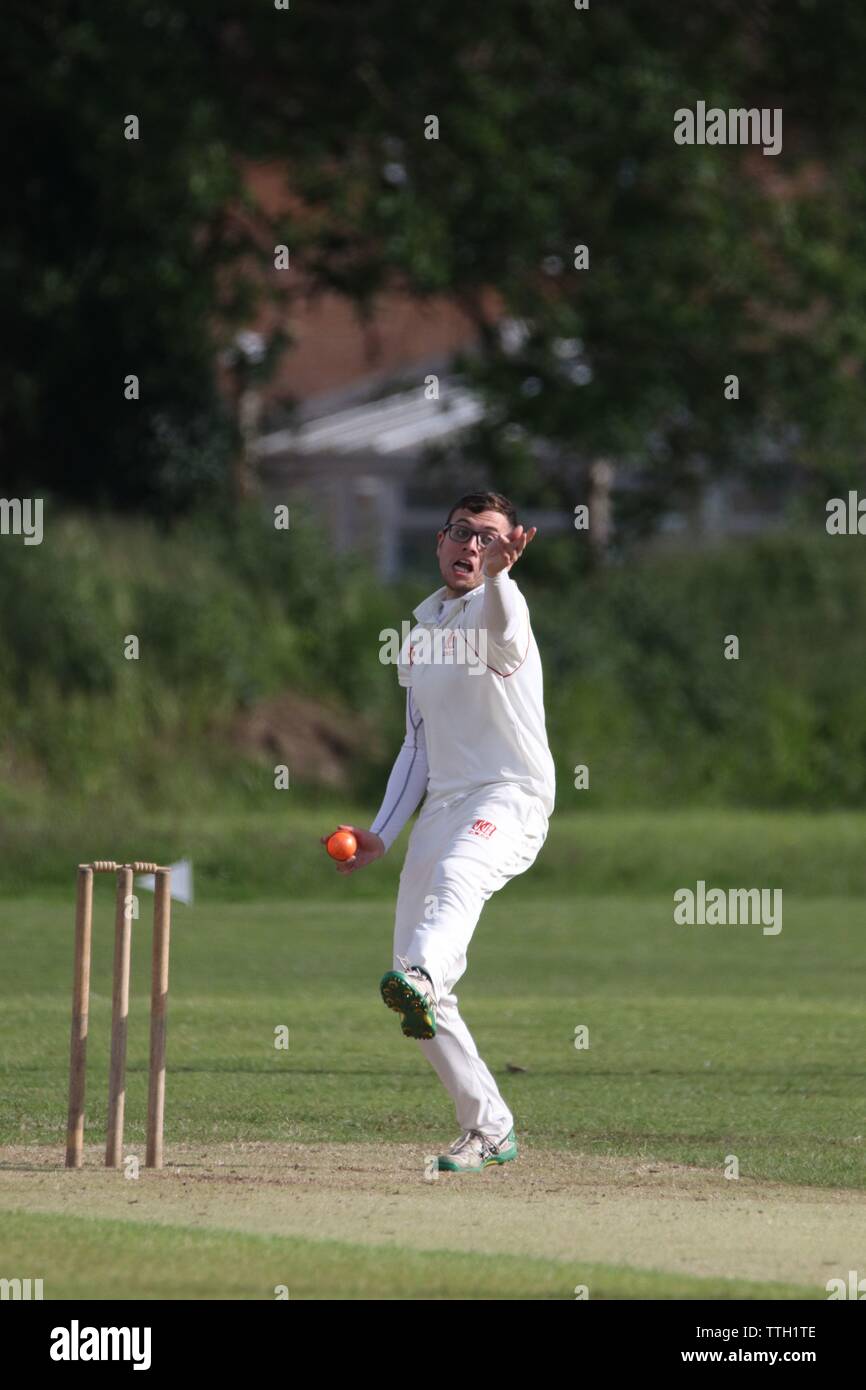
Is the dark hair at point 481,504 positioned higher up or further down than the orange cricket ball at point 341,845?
higher up

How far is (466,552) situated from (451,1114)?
2794 mm

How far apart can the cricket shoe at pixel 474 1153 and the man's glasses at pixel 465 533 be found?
6.69ft

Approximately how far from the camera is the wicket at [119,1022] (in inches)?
316

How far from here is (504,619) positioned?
776 centimetres

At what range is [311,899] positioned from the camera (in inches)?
822

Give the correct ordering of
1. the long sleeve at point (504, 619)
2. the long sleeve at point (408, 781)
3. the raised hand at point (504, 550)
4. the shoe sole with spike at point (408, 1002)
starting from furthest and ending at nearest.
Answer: the long sleeve at point (408, 781) → the long sleeve at point (504, 619) → the raised hand at point (504, 550) → the shoe sole with spike at point (408, 1002)

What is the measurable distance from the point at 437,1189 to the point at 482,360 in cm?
2072

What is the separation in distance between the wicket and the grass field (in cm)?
18
